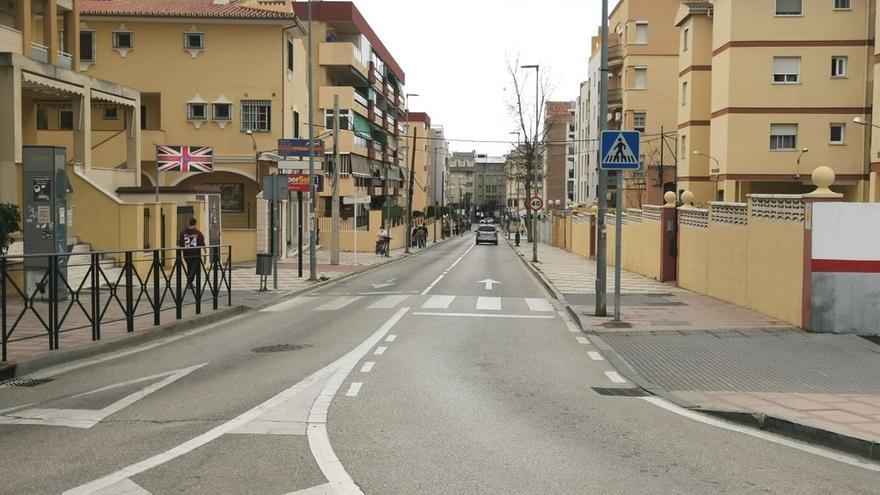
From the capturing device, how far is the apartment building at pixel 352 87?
56.2 metres

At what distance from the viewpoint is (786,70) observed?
37688mm

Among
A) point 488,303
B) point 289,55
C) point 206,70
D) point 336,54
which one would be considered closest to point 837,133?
point 488,303

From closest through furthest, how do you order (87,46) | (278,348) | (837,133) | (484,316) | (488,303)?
(278,348)
(484,316)
(488,303)
(837,133)
(87,46)

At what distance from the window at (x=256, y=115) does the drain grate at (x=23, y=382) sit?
31393mm

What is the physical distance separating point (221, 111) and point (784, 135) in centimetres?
2538

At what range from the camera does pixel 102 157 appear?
37438 millimetres

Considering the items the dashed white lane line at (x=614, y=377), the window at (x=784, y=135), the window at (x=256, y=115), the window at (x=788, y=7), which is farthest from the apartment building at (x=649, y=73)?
the dashed white lane line at (x=614, y=377)

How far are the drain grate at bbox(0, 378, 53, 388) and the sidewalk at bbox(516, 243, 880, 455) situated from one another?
6.86m

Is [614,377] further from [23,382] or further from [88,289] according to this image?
[88,289]

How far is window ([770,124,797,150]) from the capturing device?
125 feet

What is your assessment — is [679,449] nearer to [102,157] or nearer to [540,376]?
[540,376]

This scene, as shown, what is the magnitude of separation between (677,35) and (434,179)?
7557 cm

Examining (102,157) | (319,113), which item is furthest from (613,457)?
(319,113)

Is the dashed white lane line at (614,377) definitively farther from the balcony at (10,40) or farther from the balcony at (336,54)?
the balcony at (336,54)
